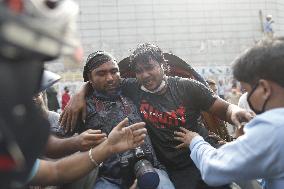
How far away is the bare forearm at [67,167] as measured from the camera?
172cm

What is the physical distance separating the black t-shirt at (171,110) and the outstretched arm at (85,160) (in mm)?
756

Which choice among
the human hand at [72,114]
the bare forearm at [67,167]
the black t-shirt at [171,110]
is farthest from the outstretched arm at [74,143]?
the black t-shirt at [171,110]

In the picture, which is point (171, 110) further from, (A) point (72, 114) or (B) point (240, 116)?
(A) point (72, 114)

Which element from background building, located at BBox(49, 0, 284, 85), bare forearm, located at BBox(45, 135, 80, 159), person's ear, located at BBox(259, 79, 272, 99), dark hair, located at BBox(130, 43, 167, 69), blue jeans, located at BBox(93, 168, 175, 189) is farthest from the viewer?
background building, located at BBox(49, 0, 284, 85)

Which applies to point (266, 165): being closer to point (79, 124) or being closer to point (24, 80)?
point (24, 80)

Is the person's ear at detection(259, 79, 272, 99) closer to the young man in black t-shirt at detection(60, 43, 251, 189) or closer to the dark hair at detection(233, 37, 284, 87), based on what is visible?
the dark hair at detection(233, 37, 284, 87)

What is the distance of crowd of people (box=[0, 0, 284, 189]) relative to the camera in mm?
1033

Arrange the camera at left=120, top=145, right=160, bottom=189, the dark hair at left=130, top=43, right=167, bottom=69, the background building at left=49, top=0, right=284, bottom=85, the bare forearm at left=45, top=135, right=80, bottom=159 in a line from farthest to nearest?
the background building at left=49, top=0, right=284, bottom=85, the dark hair at left=130, top=43, right=167, bottom=69, the bare forearm at left=45, top=135, right=80, bottom=159, the camera at left=120, top=145, right=160, bottom=189

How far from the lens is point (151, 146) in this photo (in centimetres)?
278

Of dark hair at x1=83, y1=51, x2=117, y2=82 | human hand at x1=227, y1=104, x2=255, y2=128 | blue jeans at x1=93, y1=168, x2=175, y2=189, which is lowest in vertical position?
blue jeans at x1=93, y1=168, x2=175, y2=189

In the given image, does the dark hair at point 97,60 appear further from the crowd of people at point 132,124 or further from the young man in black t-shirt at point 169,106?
the young man in black t-shirt at point 169,106

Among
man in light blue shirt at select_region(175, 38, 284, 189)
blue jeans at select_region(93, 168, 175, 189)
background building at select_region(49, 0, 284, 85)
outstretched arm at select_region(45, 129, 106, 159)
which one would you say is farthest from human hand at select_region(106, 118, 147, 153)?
background building at select_region(49, 0, 284, 85)

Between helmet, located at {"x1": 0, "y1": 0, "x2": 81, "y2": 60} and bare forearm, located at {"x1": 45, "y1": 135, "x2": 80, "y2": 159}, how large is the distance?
1446 millimetres

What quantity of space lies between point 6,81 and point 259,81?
114cm
